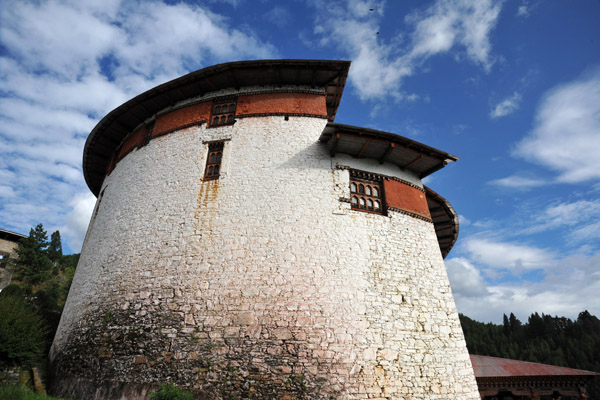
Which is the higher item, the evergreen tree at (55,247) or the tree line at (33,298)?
the evergreen tree at (55,247)

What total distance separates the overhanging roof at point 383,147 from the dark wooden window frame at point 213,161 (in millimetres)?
4004

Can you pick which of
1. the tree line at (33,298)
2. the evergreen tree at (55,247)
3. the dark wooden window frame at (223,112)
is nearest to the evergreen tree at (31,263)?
the tree line at (33,298)

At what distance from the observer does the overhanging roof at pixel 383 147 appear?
10938mm

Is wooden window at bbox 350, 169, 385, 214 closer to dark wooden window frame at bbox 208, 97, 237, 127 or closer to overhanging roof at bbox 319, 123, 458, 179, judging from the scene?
overhanging roof at bbox 319, 123, 458, 179

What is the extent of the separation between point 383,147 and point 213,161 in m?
6.54

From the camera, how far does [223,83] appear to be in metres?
13.4

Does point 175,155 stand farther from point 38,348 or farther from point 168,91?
Answer: point 38,348

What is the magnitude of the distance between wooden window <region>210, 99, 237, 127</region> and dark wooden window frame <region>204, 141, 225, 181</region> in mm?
1093

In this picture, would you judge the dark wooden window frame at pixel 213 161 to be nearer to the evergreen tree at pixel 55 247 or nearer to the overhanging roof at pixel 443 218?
the overhanging roof at pixel 443 218

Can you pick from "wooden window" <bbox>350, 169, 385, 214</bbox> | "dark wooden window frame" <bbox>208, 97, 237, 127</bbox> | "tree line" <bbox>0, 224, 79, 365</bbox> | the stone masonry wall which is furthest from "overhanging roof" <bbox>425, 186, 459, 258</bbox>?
"tree line" <bbox>0, 224, 79, 365</bbox>

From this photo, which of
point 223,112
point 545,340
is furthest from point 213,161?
point 545,340

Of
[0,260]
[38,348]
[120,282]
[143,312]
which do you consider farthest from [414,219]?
[0,260]

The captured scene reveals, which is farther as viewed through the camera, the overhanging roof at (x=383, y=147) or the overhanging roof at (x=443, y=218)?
the overhanging roof at (x=443, y=218)

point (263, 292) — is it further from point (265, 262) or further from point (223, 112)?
point (223, 112)
